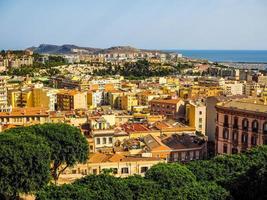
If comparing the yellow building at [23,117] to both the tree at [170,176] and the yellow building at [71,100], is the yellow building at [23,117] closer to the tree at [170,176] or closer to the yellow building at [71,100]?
the yellow building at [71,100]

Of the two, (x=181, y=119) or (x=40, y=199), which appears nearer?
(x=40, y=199)

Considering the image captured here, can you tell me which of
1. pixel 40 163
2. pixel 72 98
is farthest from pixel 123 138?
pixel 72 98

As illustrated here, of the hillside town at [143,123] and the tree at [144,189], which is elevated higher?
the tree at [144,189]

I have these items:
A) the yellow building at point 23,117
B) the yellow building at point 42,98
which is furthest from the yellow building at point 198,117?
the yellow building at point 42,98

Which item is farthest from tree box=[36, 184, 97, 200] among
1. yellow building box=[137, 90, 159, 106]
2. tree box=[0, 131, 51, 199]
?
yellow building box=[137, 90, 159, 106]

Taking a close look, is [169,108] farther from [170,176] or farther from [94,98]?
[170,176]

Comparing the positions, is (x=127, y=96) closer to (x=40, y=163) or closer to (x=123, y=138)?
(x=123, y=138)

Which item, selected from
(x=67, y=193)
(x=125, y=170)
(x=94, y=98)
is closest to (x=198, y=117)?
(x=125, y=170)
